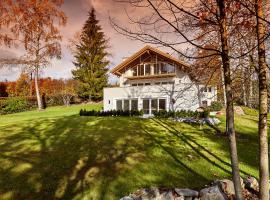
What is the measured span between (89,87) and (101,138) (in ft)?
107

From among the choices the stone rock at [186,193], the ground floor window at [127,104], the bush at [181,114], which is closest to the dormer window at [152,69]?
the ground floor window at [127,104]

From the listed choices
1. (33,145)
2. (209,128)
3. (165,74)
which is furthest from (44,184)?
(165,74)

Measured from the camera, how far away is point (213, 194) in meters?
6.95

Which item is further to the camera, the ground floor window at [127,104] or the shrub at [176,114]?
the ground floor window at [127,104]

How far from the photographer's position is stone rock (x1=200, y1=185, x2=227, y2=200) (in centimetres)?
686

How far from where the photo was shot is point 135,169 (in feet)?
31.3

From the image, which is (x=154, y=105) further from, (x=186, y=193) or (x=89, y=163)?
(x=186, y=193)

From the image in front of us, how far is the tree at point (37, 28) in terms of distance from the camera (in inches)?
1283

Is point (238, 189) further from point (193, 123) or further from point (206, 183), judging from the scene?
point (193, 123)

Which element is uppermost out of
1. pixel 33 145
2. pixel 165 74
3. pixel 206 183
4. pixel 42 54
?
pixel 42 54

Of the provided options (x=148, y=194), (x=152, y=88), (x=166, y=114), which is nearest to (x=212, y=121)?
(x=166, y=114)

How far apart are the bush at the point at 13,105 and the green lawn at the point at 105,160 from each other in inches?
760

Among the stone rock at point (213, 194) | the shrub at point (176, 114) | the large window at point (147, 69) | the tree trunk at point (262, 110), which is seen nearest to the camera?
Result: the tree trunk at point (262, 110)

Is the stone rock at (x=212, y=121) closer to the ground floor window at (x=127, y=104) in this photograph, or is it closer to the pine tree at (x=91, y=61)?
the ground floor window at (x=127, y=104)
